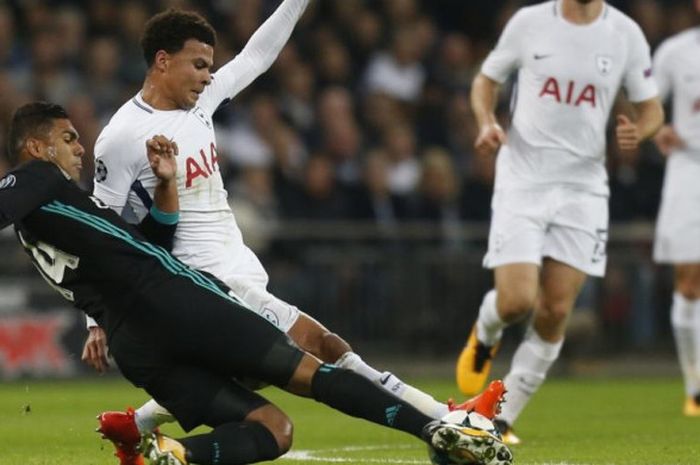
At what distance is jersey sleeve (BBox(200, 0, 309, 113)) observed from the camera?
7.65m

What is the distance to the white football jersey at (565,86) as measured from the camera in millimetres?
9172

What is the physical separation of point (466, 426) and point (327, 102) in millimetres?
10808

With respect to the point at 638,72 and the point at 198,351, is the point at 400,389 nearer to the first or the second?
the point at 198,351

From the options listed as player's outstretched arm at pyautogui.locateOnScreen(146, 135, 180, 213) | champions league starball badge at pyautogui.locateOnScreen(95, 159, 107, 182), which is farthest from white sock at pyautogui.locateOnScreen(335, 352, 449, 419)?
champions league starball badge at pyautogui.locateOnScreen(95, 159, 107, 182)

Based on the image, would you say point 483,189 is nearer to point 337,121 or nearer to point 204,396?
point 337,121

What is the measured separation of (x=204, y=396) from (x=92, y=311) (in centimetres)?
57

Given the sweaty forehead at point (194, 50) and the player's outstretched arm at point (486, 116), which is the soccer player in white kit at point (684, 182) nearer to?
the player's outstretched arm at point (486, 116)

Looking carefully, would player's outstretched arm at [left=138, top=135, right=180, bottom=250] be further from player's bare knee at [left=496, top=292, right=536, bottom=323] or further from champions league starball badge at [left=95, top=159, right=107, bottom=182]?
player's bare knee at [left=496, top=292, right=536, bottom=323]

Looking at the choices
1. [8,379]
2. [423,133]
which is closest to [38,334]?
[8,379]

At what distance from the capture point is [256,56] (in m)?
7.81

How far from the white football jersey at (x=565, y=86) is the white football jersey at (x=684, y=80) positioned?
246 centimetres

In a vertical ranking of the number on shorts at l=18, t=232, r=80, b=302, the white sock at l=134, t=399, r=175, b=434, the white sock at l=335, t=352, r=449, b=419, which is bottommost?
the white sock at l=134, t=399, r=175, b=434

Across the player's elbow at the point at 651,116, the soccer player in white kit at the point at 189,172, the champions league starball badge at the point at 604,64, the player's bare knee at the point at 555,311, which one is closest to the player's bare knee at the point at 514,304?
the player's bare knee at the point at 555,311

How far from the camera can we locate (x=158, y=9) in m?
17.3
